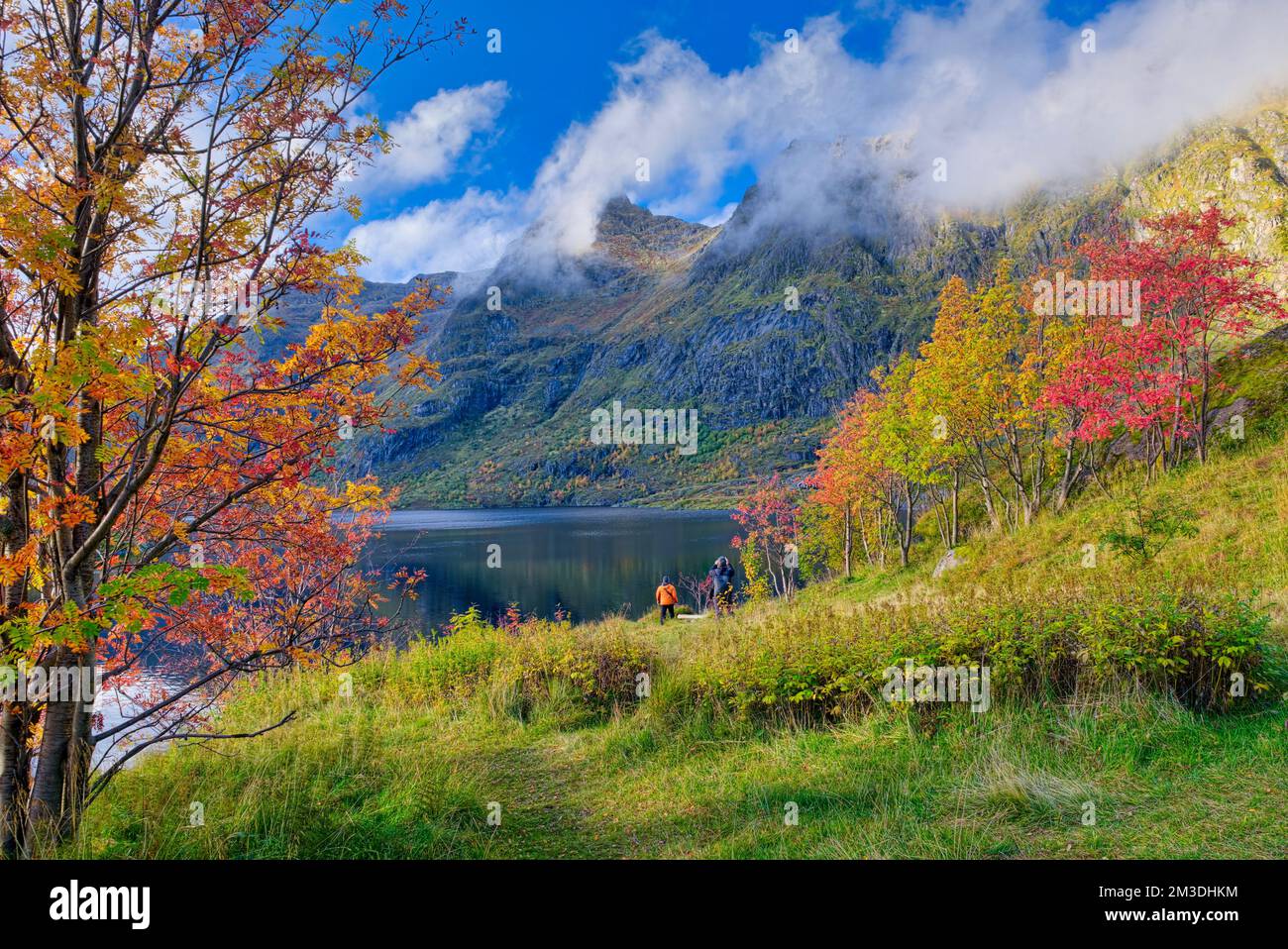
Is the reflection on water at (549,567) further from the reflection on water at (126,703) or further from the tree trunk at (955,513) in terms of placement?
the tree trunk at (955,513)

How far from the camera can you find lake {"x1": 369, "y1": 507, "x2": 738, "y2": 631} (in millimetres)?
42219

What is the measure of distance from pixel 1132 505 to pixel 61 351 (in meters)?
17.0

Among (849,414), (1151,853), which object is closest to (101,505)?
(1151,853)

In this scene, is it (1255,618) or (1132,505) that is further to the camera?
(1132,505)

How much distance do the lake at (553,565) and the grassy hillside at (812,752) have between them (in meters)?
15.0

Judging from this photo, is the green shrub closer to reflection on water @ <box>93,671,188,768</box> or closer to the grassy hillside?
the grassy hillside

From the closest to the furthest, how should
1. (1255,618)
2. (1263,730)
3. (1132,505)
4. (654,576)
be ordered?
(1263,730) < (1255,618) < (1132,505) < (654,576)

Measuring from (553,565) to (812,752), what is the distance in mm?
56115

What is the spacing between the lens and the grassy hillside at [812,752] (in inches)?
183

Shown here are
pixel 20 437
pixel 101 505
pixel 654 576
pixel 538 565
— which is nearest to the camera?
pixel 20 437

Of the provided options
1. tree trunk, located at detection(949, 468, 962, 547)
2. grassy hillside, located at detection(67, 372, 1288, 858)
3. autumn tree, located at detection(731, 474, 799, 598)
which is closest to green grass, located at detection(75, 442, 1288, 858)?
grassy hillside, located at detection(67, 372, 1288, 858)

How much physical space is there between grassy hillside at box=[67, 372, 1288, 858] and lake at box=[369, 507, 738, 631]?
1498 centimetres
